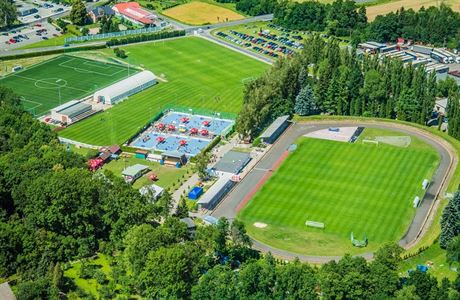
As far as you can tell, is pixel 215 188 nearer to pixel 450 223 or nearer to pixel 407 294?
pixel 450 223

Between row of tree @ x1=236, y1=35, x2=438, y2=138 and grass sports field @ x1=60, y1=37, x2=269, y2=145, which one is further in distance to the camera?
grass sports field @ x1=60, y1=37, x2=269, y2=145

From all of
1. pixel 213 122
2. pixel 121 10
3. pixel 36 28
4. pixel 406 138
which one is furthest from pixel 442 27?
pixel 36 28

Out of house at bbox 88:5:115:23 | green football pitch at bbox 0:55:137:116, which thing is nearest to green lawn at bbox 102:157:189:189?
green football pitch at bbox 0:55:137:116

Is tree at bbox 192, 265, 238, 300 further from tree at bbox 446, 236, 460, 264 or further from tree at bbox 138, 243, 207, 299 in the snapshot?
tree at bbox 446, 236, 460, 264

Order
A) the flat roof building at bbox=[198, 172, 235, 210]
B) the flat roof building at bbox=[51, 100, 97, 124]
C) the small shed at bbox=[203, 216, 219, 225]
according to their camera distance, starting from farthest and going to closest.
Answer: the flat roof building at bbox=[51, 100, 97, 124] < the flat roof building at bbox=[198, 172, 235, 210] < the small shed at bbox=[203, 216, 219, 225]

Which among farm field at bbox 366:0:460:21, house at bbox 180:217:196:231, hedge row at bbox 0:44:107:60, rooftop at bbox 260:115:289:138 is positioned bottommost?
hedge row at bbox 0:44:107:60

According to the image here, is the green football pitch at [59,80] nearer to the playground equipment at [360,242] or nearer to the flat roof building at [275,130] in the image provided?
the flat roof building at [275,130]
